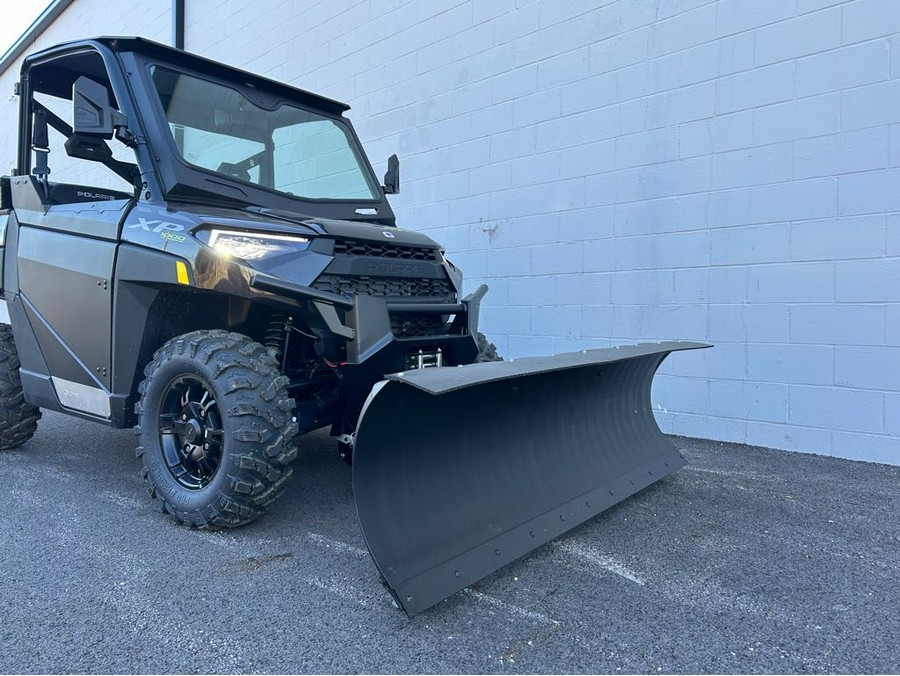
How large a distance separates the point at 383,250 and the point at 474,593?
186cm

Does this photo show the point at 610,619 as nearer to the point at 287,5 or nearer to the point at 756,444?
the point at 756,444

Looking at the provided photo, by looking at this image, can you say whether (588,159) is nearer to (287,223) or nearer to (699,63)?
(699,63)

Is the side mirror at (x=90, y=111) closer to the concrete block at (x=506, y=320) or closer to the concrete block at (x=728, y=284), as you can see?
the concrete block at (x=506, y=320)

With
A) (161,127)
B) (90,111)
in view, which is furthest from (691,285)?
(90,111)

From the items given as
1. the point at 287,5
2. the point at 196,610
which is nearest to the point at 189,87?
the point at 196,610

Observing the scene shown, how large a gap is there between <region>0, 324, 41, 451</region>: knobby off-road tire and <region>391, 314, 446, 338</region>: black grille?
9.88 ft

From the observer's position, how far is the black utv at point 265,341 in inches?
102

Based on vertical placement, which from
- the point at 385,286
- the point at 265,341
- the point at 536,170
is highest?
the point at 536,170

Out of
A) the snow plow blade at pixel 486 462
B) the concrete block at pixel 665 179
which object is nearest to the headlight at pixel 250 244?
the snow plow blade at pixel 486 462

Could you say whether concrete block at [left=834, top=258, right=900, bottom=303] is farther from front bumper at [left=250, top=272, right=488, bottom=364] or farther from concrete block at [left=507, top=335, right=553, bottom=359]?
front bumper at [left=250, top=272, right=488, bottom=364]

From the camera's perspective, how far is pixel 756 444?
4.80 metres

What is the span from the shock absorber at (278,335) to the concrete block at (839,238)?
3690 millimetres

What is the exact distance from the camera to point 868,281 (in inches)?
169

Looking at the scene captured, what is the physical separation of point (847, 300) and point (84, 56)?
5.25m
